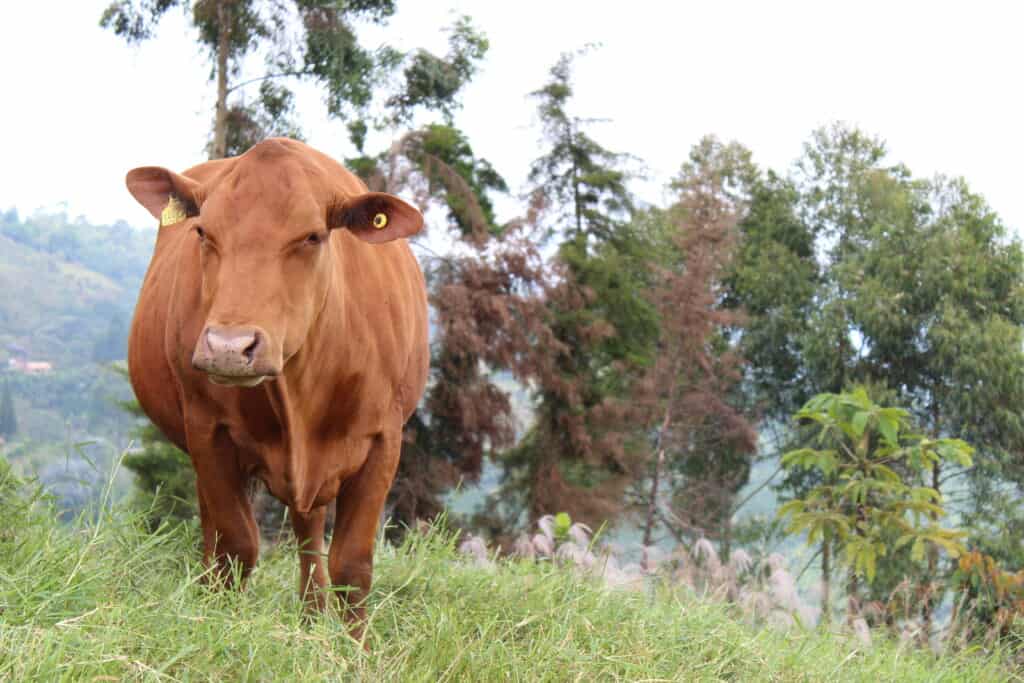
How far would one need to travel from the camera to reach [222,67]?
48.7ft

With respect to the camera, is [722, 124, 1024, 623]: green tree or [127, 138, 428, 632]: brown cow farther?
[722, 124, 1024, 623]: green tree

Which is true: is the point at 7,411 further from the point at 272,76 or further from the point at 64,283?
the point at 64,283

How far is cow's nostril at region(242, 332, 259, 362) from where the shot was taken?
259cm

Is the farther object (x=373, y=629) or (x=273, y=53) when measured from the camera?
(x=273, y=53)

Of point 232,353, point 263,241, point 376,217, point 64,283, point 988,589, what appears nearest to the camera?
point 232,353

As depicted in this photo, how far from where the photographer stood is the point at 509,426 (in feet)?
62.9

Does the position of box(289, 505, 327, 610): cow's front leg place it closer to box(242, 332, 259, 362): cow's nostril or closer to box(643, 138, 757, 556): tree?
box(242, 332, 259, 362): cow's nostril

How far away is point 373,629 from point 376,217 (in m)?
1.27

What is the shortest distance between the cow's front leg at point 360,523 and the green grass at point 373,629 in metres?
0.12

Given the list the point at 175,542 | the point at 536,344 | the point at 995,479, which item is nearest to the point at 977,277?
the point at 995,479

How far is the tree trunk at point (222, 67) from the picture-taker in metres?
14.3

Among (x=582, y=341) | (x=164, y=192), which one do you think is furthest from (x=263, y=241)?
(x=582, y=341)

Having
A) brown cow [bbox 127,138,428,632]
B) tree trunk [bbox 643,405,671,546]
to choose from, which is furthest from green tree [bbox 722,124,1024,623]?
brown cow [bbox 127,138,428,632]

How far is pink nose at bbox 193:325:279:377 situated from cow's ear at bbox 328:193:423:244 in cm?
66
